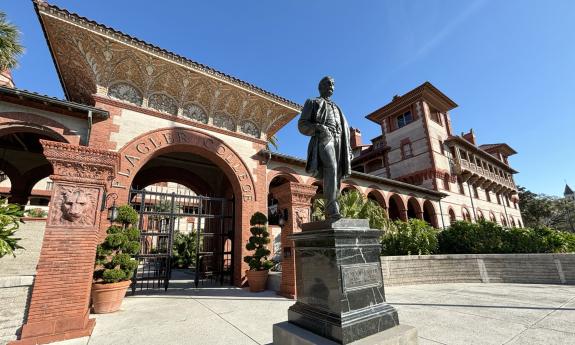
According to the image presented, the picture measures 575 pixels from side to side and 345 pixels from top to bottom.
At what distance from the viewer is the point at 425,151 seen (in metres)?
22.5

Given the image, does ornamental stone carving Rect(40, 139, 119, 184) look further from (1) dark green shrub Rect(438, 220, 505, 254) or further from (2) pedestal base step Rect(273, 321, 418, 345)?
(1) dark green shrub Rect(438, 220, 505, 254)

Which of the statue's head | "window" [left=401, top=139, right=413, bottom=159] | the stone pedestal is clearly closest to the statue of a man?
the statue's head

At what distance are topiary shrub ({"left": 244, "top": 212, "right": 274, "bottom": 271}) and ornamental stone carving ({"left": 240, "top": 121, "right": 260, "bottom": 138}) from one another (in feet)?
13.6

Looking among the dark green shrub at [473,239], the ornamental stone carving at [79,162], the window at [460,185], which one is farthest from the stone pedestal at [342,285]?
the window at [460,185]

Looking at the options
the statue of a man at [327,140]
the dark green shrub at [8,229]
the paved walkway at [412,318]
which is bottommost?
the paved walkway at [412,318]

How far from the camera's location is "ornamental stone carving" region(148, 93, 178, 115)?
30.7 ft

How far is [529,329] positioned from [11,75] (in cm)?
3144

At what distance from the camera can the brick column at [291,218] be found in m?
7.28

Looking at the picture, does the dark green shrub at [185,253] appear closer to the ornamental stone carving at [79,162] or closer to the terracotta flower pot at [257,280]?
the terracotta flower pot at [257,280]

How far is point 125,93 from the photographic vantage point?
29.0 ft

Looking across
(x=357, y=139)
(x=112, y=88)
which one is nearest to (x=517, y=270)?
(x=112, y=88)

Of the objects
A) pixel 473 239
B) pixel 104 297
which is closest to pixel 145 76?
pixel 104 297

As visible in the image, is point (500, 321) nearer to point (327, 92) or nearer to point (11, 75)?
point (327, 92)

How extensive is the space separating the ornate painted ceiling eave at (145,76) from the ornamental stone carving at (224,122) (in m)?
0.04
